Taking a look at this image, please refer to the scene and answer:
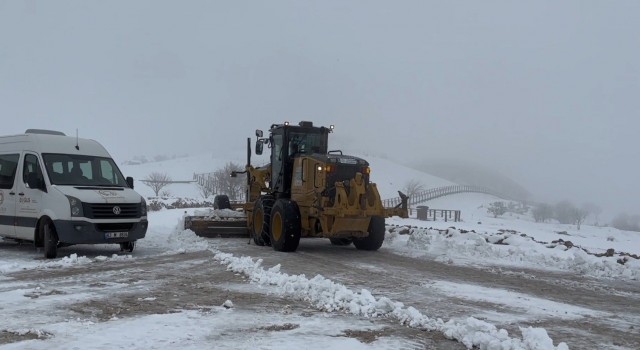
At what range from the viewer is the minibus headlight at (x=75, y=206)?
10586mm

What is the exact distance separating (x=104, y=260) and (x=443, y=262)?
6836 mm

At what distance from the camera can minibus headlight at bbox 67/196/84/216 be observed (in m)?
10.6

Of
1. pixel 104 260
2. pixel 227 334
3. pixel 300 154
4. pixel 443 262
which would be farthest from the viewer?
pixel 300 154

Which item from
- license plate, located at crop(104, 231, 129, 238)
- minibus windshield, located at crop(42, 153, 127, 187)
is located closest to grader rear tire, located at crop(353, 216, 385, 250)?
license plate, located at crop(104, 231, 129, 238)

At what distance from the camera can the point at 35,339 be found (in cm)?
495

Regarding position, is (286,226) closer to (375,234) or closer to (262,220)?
(262,220)

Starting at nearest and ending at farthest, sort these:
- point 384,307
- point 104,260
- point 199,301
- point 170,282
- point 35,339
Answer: point 35,339, point 384,307, point 199,301, point 170,282, point 104,260

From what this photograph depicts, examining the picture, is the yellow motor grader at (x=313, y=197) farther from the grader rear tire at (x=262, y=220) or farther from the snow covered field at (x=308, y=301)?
the snow covered field at (x=308, y=301)

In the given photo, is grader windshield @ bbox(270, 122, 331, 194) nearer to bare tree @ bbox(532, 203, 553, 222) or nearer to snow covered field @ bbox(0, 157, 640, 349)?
snow covered field @ bbox(0, 157, 640, 349)

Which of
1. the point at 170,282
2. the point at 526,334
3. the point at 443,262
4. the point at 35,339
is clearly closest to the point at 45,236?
the point at 170,282

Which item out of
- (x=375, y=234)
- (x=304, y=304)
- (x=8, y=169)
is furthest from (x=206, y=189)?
(x=304, y=304)

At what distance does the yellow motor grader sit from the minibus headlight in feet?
13.8

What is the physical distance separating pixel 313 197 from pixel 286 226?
89 centimetres

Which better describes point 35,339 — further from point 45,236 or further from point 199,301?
point 45,236
